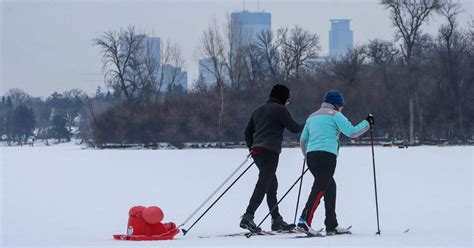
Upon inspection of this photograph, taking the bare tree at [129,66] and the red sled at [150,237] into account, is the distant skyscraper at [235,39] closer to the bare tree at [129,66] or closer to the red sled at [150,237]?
the bare tree at [129,66]

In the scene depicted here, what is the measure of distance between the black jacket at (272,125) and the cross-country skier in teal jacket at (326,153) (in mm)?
265

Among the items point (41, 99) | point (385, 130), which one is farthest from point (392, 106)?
point (41, 99)

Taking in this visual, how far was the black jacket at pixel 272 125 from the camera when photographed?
29.9 ft

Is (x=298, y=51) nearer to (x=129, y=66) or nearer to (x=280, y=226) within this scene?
(x=129, y=66)

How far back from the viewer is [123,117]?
5506cm

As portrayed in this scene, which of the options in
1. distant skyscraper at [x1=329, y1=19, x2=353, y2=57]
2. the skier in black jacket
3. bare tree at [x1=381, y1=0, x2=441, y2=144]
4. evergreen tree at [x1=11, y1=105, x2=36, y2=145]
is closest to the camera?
the skier in black jacket

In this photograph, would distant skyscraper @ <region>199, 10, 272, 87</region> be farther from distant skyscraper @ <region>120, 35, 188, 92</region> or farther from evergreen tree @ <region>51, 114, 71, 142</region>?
evergreen tree @ <region>51, 114, 71, 142</region>

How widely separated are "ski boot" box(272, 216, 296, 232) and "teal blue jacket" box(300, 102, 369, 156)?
82 centimetres

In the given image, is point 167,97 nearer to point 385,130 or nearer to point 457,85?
point 385,130

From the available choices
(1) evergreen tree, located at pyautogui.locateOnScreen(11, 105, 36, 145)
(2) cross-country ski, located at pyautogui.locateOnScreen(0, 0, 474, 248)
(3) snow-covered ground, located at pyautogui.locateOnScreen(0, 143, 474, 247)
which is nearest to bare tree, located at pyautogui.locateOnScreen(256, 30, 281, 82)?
(2) cross-country ski, located at pyautogui.locateOnScreen(0, 0, 474, 248)

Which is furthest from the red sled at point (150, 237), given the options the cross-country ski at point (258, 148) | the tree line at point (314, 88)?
the tree line at point (314, 88)

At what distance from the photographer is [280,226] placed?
9.23 m

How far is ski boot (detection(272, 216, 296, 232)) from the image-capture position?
914cm

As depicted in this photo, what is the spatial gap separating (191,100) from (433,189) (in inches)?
1642
